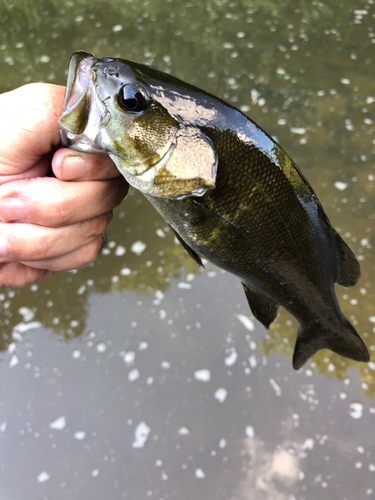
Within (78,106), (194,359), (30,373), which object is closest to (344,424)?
(194,359)

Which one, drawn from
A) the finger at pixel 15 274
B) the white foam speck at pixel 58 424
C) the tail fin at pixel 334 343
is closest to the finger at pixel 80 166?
the finger at pixel 15 274

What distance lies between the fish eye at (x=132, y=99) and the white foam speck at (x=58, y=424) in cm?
166

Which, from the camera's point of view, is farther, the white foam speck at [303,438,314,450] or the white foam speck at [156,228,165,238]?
the white foam speck at [156,228,165,238]

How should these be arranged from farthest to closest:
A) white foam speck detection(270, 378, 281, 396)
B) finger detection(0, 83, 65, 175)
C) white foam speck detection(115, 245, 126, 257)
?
white foam speck detection(115, 245, 126, 257) → white foam speck detection(270, 378, 281, 396) → finger detection(0, 83, 65, 175)

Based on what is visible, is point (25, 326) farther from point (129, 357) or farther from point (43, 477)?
point (43, 477)

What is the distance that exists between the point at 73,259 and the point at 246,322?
4.02 feet

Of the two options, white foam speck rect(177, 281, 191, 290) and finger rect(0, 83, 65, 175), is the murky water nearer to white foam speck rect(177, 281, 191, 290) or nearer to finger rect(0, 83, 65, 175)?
white foam speck rect(177, 281, 191, 290)

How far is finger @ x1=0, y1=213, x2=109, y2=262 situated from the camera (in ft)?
3.51

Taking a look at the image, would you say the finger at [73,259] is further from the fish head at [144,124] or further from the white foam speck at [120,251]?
the white foam speck at [120,251]

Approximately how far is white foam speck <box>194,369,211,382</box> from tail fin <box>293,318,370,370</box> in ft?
2.47

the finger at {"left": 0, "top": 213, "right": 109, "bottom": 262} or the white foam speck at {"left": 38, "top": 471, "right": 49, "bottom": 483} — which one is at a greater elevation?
the finger at {"left": 0, "top": 213, "right": 109, "bottom": 262}

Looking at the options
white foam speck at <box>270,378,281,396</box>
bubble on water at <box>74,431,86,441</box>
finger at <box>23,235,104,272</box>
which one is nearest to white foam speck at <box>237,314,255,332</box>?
white foam speck at <box>270,378,281,396</box>

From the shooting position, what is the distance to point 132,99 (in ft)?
2.65

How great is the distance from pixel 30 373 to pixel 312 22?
4.39 m
